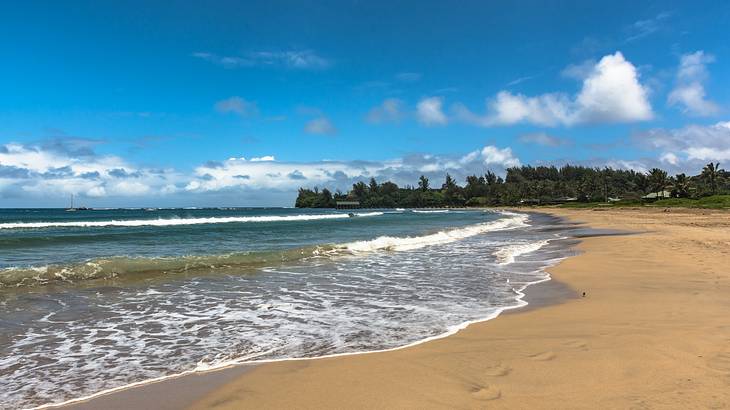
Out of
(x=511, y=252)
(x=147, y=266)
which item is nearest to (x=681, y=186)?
(x=511, y=252)

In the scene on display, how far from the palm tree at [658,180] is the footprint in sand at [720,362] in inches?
4498

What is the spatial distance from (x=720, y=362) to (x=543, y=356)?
1.58 m

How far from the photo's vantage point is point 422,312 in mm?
7727

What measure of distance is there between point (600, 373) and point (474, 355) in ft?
4.21

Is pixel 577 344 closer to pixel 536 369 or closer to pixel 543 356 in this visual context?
pixel 543 356

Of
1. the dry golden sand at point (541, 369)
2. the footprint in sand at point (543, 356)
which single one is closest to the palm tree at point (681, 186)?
the dry golden sand at point (541, 369)

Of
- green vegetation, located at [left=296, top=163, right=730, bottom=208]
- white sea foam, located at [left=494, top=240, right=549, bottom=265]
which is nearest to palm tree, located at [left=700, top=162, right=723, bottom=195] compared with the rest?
green vegetation, located at [left=296, top=163, right=730, bottom=208]

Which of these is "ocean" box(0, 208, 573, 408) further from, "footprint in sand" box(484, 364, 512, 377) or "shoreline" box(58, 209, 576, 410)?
"footprint in sand" box(484, 364, 512, 377)

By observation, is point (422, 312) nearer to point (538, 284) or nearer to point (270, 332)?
point (270, 332)

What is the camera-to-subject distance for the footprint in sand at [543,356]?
187 inches

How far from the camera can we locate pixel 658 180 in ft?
340

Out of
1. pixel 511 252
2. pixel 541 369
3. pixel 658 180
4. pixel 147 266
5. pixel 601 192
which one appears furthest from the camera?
pixel 601 192

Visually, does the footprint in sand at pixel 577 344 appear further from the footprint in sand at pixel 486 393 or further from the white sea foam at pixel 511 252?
the white sea foam at pixel 511 252

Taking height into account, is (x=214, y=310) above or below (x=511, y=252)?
above
